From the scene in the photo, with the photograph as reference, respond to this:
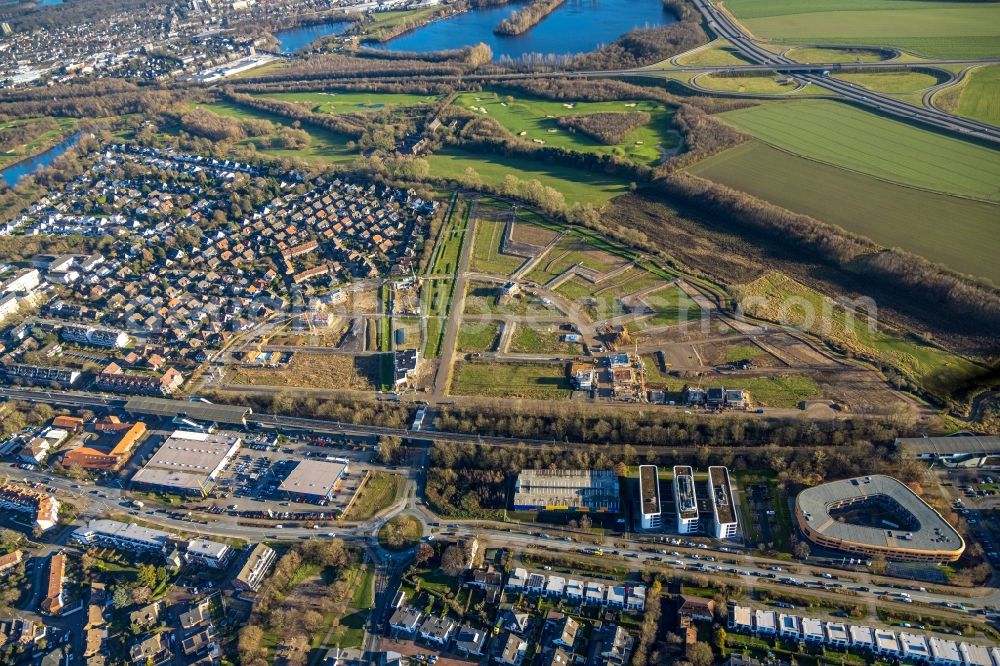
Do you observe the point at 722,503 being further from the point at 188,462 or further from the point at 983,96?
the point at 983,96

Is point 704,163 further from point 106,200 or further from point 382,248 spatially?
point 106,200

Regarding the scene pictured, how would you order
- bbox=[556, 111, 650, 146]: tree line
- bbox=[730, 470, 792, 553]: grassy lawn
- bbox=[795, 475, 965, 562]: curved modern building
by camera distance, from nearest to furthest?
bbox=[795, 475, 965, 562]: curved modern building → bbox=[730, 470, 792, 553]: grassy lawn → bbox=[556, 111, 650, 146]: tree line

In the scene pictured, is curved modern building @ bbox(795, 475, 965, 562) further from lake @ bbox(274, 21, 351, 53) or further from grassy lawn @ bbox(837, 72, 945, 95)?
lake @ bbox(274, 21, 351, 53)

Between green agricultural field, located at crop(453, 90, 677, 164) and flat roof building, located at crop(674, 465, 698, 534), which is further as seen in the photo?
green agricultural field, located at crop(453, 90, 677, 164)

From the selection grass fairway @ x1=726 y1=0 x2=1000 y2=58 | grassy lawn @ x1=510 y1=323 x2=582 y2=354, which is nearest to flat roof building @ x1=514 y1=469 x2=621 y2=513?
grassy lawn @ x1=510 y1=323 x2=582 y2=354

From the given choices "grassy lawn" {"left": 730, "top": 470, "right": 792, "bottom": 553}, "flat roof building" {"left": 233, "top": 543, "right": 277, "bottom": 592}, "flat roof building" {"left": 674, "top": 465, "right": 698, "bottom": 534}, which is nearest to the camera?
"flat roof building" {"left": 233, "top": 543, "right": 277, "bottom": 592}

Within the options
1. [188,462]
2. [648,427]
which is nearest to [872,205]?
[648,427]

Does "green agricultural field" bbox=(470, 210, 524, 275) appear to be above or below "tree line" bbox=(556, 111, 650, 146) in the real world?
below
